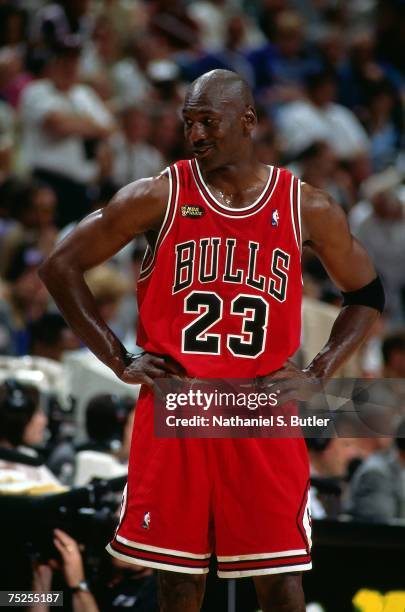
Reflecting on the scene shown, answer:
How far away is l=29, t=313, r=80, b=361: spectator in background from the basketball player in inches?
146

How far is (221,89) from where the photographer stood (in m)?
3.58

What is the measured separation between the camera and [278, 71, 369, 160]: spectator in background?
10930mm

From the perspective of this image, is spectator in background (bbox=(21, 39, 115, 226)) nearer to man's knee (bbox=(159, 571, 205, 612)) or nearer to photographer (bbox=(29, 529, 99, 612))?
photographer (bbox=(29, 529, 99, 612))

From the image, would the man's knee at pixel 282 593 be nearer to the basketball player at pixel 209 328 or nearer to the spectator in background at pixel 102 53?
the basketball player at pixel 209 328

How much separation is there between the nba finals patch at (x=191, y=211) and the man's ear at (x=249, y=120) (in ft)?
0.91

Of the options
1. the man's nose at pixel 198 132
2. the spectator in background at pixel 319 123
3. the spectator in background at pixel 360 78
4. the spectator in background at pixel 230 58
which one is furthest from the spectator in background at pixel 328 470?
the spectator in background at pixel 360 78

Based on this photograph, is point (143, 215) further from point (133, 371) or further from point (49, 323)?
point (49, 323)

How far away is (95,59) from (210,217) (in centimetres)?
749

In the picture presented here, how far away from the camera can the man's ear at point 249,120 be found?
363cm

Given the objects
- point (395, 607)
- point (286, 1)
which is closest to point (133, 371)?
point (395, 607)

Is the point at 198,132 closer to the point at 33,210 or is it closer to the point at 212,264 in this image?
the point at 212,264

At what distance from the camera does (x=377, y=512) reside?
217 inches

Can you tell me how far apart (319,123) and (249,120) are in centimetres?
757

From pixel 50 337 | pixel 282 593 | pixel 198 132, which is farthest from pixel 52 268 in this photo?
pixel 50 337
